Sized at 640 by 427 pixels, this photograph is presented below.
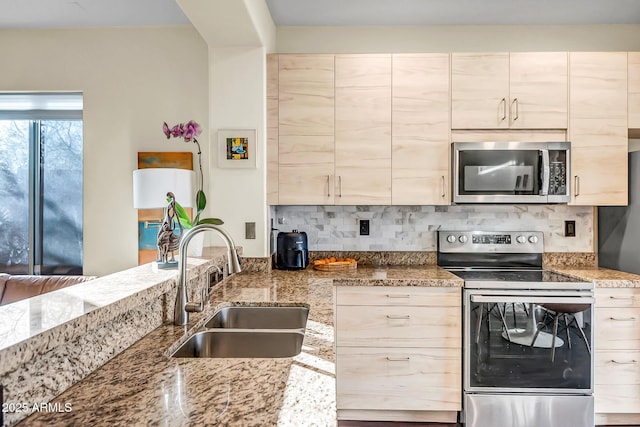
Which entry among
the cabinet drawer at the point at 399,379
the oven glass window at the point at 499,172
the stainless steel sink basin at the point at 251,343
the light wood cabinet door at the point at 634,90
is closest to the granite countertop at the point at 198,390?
the stainless steel sink basin at the point at 251,343

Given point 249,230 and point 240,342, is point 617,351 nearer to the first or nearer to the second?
point 240,342

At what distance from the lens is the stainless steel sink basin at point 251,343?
138 cm

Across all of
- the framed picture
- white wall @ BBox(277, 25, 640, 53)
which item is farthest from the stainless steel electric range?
white wall @ BBox(277, 25, 640, 53)

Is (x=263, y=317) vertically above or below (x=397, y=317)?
above

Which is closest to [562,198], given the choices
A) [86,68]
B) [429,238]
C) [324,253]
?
[429,238]

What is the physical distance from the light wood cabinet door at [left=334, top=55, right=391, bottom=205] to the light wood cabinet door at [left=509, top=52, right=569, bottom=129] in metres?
0.79

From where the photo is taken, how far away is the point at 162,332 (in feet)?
4.10

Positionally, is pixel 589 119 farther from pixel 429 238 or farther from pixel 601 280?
pixel 429 238

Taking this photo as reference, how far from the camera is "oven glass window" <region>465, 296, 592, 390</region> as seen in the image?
7.10ft

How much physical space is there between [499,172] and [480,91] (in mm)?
528

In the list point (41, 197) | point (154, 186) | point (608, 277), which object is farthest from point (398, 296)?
point (41, 197)

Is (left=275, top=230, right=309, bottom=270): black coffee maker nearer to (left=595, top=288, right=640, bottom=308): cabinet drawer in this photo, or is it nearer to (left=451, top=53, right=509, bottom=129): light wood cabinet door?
(left=451, top=53, right=509, bottom=129): light wood cabinet door

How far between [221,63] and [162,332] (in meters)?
1.79

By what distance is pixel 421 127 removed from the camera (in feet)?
8.21
